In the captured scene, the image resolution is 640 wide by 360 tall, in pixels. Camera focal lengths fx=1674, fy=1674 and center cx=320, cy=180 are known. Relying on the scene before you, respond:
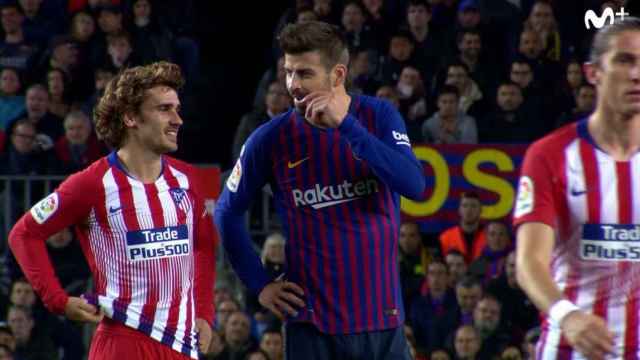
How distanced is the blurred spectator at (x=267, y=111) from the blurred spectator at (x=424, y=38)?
1337mm

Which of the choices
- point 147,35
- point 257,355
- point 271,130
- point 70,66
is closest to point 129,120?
point 271,130

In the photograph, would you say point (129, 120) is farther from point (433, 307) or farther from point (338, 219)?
point (433, 307)

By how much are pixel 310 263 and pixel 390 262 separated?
1.04ft

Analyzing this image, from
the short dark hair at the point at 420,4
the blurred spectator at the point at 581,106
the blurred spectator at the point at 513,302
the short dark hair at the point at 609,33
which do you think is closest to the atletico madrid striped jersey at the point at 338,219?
the short dark hair at the point at 609,33

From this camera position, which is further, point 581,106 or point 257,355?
point 581,106

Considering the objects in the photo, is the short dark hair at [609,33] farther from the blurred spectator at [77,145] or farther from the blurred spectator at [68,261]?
the blurred spectator at [77,145]

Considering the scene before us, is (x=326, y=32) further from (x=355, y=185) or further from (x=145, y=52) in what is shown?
(x=145, y=52)

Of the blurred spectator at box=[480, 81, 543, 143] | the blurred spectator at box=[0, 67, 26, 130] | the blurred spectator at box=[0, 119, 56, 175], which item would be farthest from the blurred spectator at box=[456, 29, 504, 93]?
the blurred spectator at box=[0, 67, 26, 130]

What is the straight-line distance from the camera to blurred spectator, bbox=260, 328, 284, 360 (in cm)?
1116

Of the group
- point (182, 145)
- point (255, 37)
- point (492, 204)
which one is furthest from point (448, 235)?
point (255, 37)

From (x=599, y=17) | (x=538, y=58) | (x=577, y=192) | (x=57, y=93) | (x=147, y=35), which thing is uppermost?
(x=147, y=35)

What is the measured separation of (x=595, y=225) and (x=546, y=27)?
8.26 metres

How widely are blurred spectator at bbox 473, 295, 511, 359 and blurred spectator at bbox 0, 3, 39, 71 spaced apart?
501cm

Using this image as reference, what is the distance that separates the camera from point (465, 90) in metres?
Result: 13.2
